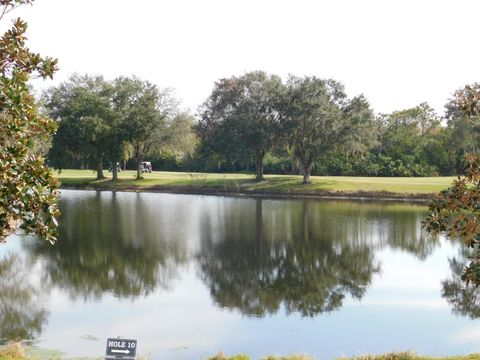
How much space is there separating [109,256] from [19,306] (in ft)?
26.0

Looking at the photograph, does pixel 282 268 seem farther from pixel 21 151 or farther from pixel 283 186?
pixel 283 186

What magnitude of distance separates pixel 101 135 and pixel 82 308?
4984cm

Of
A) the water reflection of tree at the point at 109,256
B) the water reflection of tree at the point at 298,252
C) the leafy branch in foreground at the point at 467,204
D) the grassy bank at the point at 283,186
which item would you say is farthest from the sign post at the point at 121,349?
the grassy bank at the point at 283,186

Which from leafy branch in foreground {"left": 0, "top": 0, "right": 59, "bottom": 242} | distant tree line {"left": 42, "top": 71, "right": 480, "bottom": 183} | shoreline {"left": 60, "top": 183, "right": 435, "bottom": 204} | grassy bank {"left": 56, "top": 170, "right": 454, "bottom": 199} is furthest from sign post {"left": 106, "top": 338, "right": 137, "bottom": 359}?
distant tree line {"left": 42, "top": 71, "right": 480, "bottom": 183}

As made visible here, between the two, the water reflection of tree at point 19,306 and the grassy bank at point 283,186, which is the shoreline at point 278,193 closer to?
the grassy bank at point 283,186

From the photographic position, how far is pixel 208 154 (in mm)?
62156

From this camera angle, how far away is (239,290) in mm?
18219

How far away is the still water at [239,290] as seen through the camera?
13477 millimetres

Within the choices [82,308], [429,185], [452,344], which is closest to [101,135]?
[429,185]

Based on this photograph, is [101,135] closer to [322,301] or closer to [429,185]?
[429,185]

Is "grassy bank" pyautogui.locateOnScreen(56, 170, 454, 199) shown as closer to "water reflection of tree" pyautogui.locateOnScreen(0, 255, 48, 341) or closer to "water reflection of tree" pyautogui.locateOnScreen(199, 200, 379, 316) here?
"water reflection of tree" pyautogui.locateOnScreen(199, 200, 379, 316)

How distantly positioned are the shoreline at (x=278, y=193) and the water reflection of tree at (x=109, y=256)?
20877 millimetres

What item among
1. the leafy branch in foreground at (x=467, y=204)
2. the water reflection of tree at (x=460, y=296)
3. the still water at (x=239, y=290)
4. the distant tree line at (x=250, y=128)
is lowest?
the water reflection of tree at (x=460, y=296)

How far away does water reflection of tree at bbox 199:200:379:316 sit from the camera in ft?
56.2
